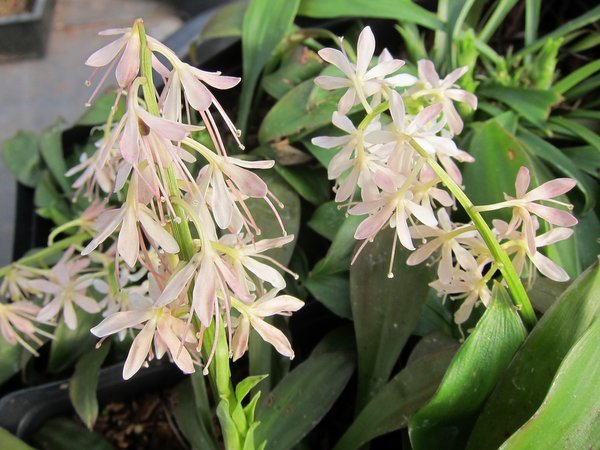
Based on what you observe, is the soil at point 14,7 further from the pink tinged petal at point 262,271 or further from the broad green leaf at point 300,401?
the pink tinged petal at point 262,271

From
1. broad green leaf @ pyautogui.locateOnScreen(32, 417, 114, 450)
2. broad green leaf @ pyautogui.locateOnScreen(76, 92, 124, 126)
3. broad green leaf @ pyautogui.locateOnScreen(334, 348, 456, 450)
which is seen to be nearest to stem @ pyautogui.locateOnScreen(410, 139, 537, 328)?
broad green leaf @ pyautogui.locateOnScreen(334, 348, 456, 450)

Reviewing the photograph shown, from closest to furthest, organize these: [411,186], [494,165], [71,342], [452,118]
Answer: [411,186] < [452,118] < [494,165] < [71,342]

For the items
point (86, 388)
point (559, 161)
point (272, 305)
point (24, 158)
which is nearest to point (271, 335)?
point (272, 305)

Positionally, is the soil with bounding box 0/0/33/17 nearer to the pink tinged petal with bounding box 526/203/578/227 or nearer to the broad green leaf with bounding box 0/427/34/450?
the broad green leaf with bounding box 0/427/34/450

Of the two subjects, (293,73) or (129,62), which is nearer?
(129,62)

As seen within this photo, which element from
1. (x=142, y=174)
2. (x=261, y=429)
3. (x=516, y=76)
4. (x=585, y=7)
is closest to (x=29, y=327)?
(x=261, y=429)

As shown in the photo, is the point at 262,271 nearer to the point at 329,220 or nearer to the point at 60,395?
the point at 329,220
